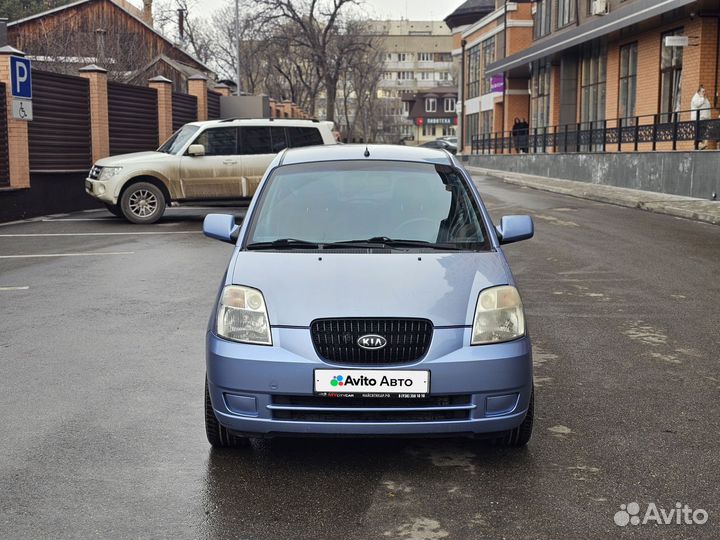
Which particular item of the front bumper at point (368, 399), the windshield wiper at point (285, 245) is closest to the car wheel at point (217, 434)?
the front bumper at point (368, 399)

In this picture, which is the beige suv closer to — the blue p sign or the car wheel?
the blue p sign

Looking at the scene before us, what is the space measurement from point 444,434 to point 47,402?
262 cm

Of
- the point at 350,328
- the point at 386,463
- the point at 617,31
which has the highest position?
the point at 617,31

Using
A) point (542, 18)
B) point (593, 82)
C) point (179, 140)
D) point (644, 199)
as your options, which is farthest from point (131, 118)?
point (542, 18)

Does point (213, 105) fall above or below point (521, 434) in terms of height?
above

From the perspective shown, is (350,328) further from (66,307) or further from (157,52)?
(157,52)

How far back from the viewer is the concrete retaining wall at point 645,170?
21.9m

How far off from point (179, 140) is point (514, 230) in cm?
1347

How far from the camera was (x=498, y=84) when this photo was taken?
54.8 meters

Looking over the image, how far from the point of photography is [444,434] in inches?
174

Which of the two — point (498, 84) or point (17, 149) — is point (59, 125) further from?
point (498, 84)

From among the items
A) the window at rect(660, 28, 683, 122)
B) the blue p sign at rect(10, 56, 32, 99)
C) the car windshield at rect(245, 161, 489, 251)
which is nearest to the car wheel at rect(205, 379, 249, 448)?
the car windshield at rect(245, 161, 489, 251)

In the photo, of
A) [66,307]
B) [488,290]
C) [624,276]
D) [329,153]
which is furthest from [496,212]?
[488,290]

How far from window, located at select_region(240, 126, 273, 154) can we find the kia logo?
1455 cm
